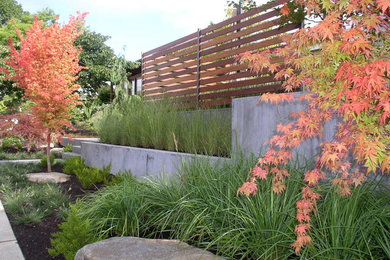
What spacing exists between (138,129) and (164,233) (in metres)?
3.32

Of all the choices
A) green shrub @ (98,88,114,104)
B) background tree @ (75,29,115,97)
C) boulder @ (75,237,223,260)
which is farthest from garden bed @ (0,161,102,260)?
background tree @ (75,29,115,97)

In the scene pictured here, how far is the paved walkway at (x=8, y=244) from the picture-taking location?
2426 mm

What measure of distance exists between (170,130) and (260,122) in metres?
1.91

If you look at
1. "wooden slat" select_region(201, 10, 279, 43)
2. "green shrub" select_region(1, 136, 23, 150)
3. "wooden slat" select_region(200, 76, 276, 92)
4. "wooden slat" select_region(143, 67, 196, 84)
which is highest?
"wooden slat" select_region(201, 10, 279, 43)

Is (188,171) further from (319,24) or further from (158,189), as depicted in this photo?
(319,24)

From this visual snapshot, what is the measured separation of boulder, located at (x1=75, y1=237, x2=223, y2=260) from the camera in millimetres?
1895

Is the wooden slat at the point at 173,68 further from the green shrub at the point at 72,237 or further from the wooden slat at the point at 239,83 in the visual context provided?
the green shrub at the point at 72,237

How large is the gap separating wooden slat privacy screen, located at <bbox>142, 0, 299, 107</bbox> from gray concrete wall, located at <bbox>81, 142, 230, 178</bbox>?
174 centimetres

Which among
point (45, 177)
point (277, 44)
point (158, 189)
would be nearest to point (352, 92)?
point (158, 189)

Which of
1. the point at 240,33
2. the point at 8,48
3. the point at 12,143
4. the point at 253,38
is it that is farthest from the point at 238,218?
the point at 8,48

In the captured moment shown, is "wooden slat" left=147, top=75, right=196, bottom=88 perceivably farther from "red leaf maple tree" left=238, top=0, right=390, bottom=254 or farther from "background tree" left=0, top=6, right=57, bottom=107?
"background tree" left=0, top=6, right=57, bottom=107

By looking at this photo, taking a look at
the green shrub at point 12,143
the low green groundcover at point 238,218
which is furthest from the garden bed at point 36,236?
the green shrub at point 12,143

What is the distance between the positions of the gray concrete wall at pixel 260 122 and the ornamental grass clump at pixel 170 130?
0.84 feet

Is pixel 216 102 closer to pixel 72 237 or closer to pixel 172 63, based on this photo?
pixel 172 63
